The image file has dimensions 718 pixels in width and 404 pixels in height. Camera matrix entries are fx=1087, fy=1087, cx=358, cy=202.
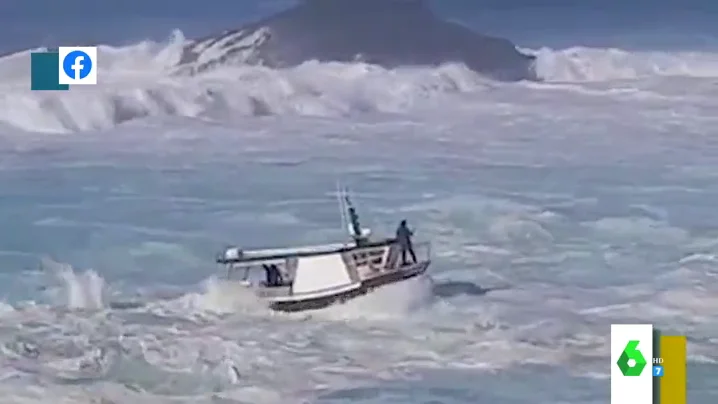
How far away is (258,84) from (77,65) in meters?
0.32

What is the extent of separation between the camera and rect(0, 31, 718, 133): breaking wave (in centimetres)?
192

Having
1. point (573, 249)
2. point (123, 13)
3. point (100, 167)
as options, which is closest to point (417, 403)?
point (573, 249)

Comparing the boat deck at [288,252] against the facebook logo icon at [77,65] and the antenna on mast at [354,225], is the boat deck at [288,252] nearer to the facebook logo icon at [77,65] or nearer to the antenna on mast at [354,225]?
the antenna on mast at [354,225]

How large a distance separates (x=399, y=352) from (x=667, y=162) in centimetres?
58

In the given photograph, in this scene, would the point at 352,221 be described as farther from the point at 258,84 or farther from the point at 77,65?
the point at 77,65

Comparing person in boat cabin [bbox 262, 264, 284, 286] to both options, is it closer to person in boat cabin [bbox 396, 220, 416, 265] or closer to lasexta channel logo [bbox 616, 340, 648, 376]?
person in boat cabin [bbox 396, 220, 416, 265]

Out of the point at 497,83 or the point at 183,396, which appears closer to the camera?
the point at 183,396

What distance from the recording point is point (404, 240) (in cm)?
188

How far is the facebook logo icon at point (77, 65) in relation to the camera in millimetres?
1922

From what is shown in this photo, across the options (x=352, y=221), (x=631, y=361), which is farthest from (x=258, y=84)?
(x=631, y=361)

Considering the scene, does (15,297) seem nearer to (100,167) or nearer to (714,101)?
(100,167)

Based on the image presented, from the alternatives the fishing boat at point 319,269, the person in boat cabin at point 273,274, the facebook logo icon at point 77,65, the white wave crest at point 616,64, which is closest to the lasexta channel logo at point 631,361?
the fishing boat at point 319,269

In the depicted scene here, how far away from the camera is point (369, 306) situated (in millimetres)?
1861

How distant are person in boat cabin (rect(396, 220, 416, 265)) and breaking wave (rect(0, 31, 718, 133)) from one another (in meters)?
0.22
